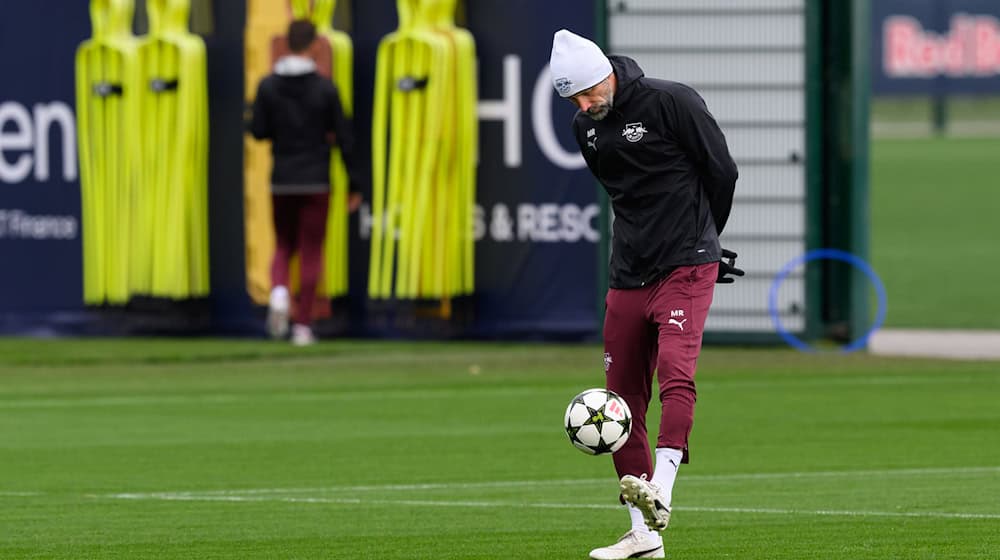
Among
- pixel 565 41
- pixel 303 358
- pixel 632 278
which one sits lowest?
pixel 303 358

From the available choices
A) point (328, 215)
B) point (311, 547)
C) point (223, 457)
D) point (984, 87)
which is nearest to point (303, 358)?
point (328, 215)

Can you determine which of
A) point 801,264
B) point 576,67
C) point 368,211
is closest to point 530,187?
point 368,211

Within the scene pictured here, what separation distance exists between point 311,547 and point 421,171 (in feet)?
30.2

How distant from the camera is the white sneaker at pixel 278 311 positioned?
17.5 m

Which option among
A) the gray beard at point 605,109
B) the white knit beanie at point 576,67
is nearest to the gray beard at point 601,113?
the gray beard at point 605,109

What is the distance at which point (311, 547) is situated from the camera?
891cm

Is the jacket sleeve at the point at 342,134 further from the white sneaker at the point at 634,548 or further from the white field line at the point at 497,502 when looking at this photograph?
the white sneaker at the point at 634,548

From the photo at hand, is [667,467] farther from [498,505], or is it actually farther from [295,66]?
[295,66]

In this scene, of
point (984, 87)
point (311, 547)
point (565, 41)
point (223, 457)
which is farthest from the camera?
point (984, 87)

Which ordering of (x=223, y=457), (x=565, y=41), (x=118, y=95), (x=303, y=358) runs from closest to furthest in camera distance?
1. (x=565, y=41)
2. (x=223, y=457)
3. (x=303, y=358)
4. (x=118, y=95)

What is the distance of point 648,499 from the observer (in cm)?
793

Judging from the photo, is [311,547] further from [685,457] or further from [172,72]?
[172,72]

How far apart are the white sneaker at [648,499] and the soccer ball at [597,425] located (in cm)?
32

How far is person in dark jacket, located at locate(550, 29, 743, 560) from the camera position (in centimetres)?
827
